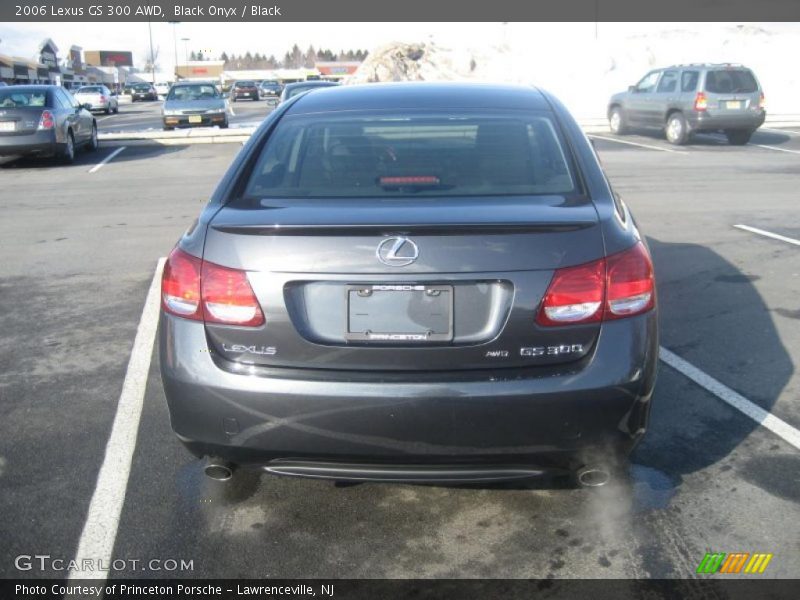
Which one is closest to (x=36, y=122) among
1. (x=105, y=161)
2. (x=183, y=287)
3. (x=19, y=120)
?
(x=19, y=120)

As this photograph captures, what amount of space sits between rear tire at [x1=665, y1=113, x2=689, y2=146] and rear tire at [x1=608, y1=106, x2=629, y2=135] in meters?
2.26

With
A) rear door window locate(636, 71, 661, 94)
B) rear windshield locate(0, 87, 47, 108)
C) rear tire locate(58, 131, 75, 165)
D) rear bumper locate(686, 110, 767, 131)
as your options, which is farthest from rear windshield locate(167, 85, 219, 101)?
rear bumper locate(686, 110, 767, 131)

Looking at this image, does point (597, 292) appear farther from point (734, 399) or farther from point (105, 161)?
point (105, 161)

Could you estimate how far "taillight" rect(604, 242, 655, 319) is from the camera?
286cm

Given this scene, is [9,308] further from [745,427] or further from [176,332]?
[745,427]

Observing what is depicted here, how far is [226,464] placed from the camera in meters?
3.13

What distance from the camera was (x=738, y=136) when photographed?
20.1 m

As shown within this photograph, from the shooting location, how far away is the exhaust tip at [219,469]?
10.3 ft

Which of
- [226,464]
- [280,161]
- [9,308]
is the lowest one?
[9,308]

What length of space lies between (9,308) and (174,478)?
11.2 feet

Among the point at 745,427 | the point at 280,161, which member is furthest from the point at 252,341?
the point at 745,427

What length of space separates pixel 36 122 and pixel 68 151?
Answer: 3.34 feet

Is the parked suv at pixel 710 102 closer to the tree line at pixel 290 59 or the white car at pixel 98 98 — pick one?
the white car at pixel 98 98
